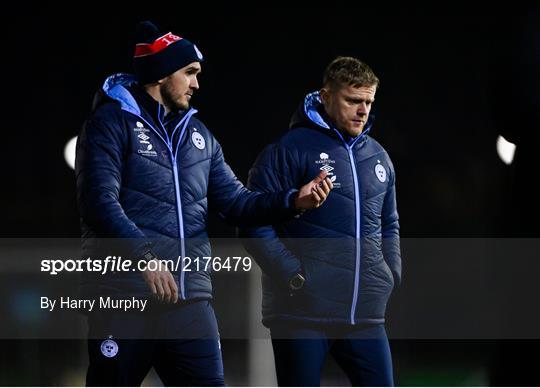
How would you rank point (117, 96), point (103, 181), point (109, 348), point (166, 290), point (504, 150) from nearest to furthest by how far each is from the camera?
1. point (166, 290)
2. point (103, 181)
3. point (109, 348)
4. point (117, 96)
5. point (504, 150)

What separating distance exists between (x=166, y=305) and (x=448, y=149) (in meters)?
2.82

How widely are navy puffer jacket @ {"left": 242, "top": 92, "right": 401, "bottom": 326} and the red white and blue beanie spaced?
0.52 metres

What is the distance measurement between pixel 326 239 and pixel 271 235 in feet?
0.69

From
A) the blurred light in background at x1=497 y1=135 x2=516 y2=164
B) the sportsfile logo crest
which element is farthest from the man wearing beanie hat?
the blurred light in background at x1=497 y1=135 x2=516 y2=164

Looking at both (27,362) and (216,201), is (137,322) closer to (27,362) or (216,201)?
(216,201)

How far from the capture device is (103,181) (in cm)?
388

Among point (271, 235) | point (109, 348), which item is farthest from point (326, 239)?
point (109, 348)

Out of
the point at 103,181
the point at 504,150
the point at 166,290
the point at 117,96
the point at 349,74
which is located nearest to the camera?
the point at 166,290

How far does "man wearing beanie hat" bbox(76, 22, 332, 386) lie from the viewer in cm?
390

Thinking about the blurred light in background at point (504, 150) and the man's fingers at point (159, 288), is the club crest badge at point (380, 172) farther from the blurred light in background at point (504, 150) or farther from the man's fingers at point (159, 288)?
the blurred light in background at point (504, 150)

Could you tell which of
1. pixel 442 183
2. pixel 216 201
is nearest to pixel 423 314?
pixel 442 183

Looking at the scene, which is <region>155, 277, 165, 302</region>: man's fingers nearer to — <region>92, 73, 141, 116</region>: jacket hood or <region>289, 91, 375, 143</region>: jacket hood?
<region>92, 73, 141, 116</region>: jacket hood

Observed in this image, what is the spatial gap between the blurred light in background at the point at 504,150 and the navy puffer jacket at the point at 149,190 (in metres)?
2.12

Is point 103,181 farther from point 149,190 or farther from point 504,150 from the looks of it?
point 504,150
